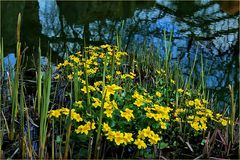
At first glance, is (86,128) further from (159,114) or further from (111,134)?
(159,114)

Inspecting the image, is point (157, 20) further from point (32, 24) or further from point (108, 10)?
point (32, 24)

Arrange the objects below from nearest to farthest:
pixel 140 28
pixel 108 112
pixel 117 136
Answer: pixel 117 136 → pixel 108 112 → pixel 140 28

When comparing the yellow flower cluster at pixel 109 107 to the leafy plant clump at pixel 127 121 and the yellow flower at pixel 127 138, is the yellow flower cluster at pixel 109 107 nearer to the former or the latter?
the leafy plant clump at pixel 127 121

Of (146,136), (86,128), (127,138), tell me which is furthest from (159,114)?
(86,128)

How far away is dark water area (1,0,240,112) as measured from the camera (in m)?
5.40

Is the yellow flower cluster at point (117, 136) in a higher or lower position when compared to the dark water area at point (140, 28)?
lower

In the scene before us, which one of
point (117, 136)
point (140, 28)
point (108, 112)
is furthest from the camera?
point (140, 28)

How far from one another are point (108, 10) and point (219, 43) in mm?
2927

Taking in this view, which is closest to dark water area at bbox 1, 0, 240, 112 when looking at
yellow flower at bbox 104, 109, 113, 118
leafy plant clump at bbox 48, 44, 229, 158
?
leafy plant clump at bbox 48, 44, 229, 158

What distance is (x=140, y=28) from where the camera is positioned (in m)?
6.90

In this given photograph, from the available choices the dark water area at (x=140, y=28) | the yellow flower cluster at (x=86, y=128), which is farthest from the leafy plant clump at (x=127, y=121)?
the dark water area at (x=140, y=28)

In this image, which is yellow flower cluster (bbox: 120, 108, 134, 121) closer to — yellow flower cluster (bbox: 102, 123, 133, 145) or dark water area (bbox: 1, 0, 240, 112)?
yellow flower cluster (bbox: 102, 123, 133, 145)

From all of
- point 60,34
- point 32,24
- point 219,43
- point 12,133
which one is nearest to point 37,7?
point 32,24

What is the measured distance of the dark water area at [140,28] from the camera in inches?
213
